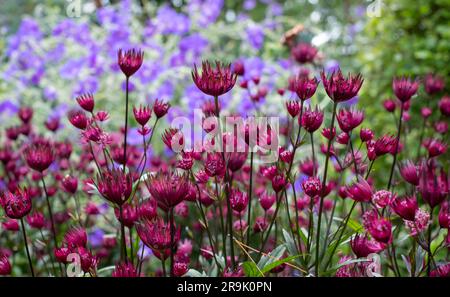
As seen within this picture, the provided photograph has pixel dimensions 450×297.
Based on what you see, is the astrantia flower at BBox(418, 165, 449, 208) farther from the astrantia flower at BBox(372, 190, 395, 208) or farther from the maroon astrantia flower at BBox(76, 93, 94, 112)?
the maroon astrantia flower at BBox(76, 93, 94, 112)

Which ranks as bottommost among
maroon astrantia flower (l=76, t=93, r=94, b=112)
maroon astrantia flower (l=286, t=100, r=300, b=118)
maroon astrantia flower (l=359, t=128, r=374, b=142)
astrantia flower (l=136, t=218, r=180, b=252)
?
astrantia flower (l=136, t=218, r=180, b=252)

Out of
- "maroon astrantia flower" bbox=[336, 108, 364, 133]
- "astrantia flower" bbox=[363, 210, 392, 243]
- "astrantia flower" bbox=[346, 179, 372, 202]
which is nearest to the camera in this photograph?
"astrantia flower" bbox=[363, 210, 392, 243]

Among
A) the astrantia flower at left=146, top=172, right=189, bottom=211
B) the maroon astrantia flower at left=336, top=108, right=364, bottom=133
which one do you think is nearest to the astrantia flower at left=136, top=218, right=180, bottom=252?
the astrantia flower at left=146, top=172, right=189, bottom=211

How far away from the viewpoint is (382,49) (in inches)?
110

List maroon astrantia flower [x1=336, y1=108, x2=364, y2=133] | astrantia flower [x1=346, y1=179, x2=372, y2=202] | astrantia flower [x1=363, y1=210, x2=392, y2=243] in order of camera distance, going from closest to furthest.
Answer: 1. astrantia flower [x1=363, y1=210, x2=392, y2=243]
2. astrantia flower [x1=346, y1=179, x2=372, y2=202]
3. maroon astrantia flower [x1=336, y1=108, x2=364, y2=133]

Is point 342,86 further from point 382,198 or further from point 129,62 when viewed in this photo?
point 129,62

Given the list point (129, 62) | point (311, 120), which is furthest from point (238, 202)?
point (129, 62)

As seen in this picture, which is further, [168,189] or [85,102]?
[85,102]

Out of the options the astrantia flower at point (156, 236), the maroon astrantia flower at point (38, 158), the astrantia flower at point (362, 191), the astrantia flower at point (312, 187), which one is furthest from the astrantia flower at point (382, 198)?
the maroon astrantia flower at point (38, 158)

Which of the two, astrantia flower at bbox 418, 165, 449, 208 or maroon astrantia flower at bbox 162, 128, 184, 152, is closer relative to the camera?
astrantia flower at bbox 418, 165, 449, 208

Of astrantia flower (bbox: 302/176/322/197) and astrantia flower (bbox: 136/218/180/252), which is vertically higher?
astrantia flower (bbox: 302/176/322/197)
